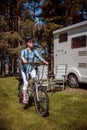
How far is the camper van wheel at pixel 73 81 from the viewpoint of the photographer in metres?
9.76

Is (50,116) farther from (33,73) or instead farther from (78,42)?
(78,42)

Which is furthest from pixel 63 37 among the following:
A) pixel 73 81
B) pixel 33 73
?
pixel 33 73

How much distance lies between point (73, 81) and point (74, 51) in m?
1.24

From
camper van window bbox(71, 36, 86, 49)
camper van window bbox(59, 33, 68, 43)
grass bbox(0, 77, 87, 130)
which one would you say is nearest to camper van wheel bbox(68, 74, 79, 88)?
camper van window bbox(71, 36, 86, 49)

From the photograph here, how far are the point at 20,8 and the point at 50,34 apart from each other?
461 centimetres

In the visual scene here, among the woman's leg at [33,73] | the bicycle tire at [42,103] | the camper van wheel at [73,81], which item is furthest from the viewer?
the camper van wheel at [73,81]

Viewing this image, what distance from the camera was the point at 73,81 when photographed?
9906 mm

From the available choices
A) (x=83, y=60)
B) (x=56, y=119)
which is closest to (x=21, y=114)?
(x=56, y=119)

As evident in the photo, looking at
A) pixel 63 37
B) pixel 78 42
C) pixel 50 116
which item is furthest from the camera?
pixel 63 37

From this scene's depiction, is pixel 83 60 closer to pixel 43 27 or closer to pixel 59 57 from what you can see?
pixel 59 57

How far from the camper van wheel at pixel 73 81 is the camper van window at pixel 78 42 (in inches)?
48.5

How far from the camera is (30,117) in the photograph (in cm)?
520

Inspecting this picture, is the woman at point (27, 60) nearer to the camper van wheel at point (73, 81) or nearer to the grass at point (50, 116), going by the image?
the grass at point (50, 116)

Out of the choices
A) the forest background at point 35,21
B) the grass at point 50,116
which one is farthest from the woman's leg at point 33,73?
the forest background at point 35,21
